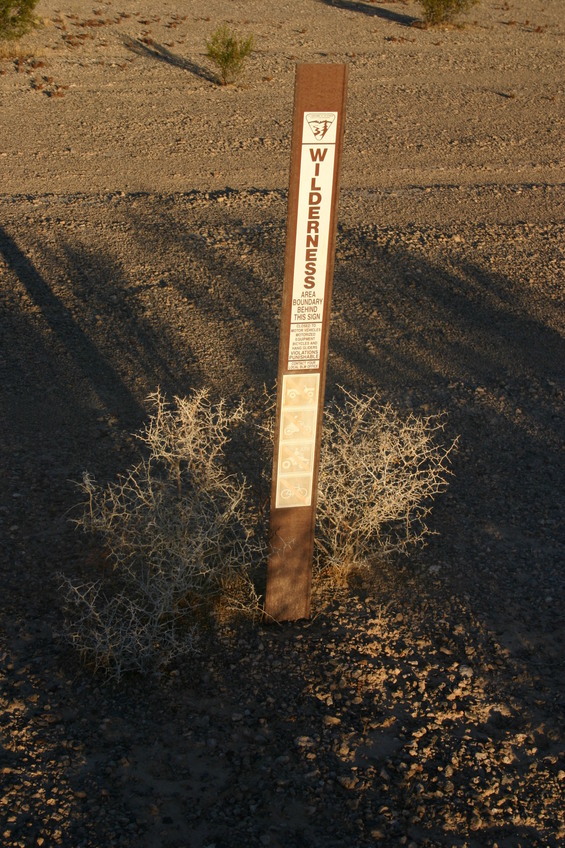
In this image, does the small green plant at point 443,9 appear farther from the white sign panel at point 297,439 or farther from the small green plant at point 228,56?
the white sign panel at point 297,439

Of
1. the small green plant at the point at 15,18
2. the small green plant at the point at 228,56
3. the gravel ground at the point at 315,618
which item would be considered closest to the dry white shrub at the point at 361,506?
the gravel ground at the point at 315,618

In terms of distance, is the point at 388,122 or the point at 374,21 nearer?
the point at 388,122

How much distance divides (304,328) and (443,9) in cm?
1978

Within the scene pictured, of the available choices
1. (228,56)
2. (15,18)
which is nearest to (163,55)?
(228,56)

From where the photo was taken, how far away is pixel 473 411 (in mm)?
7082

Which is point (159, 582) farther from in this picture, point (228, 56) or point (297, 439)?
point (228, 56)

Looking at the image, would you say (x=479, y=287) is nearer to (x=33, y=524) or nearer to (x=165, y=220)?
(x=165, y=220)

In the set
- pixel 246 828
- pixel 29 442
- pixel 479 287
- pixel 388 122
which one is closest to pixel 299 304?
pixel 246 828

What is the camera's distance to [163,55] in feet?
57.5

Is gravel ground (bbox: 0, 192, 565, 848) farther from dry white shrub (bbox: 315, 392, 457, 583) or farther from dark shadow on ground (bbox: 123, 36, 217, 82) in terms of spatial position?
dark shadow on ground (bbox: 123, 36, 217, 82)

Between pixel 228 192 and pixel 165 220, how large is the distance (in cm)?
126

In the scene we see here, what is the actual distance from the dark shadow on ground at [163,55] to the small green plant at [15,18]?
1791 millimetres

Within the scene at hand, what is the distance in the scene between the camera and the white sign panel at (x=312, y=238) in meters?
3.90

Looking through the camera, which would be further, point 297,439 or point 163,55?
point 163,55
